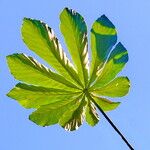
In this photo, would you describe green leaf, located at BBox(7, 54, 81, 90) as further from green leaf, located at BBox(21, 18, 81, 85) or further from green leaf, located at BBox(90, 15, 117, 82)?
green leaf, located at BBox(90, 15, 117, 82)

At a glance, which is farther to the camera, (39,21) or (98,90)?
(98,90)

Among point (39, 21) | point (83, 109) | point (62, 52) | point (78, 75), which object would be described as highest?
point (39, 21)

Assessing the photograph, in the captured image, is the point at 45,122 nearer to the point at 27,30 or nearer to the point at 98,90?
the point at 98,90

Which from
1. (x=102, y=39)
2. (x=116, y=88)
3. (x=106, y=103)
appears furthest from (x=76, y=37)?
(x=106, y=103)

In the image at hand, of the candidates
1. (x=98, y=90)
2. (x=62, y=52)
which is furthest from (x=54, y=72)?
(x=98, y=90)

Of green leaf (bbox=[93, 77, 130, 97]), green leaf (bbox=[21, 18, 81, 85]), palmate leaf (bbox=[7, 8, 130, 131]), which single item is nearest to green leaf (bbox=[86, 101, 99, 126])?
palmate leaf (bbox=[7, 8, 130, 131])

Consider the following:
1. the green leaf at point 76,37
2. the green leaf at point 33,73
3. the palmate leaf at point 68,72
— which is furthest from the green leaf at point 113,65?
the green leaf at point 33,73

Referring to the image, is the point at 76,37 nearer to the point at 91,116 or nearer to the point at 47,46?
the point at 47,46
